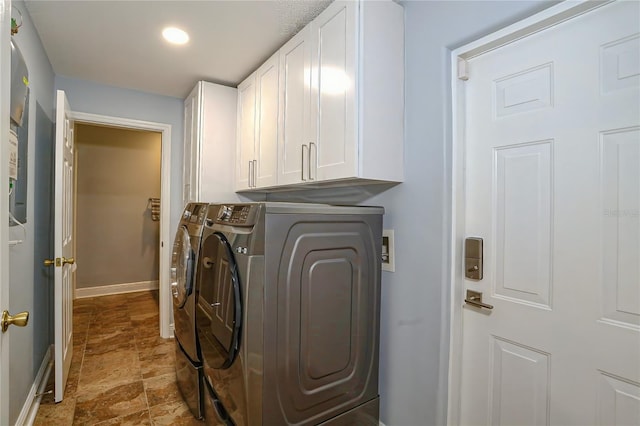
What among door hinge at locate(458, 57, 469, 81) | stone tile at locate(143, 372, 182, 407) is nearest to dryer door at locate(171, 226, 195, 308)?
stone tile at locate(143, 372, 182, 407)

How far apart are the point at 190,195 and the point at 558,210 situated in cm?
270

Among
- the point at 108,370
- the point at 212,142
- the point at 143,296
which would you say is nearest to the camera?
the point at 108,370

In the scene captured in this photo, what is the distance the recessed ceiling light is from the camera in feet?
6.54

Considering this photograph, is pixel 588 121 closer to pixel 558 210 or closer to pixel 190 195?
pixel 558 210

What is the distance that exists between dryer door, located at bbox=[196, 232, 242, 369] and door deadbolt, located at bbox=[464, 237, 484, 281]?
103cm

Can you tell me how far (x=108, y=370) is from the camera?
2.46m

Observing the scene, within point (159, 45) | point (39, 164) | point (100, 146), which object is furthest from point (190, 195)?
point (100, 146)

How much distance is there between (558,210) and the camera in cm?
118

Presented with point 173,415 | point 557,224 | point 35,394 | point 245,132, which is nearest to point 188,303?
point 173,415

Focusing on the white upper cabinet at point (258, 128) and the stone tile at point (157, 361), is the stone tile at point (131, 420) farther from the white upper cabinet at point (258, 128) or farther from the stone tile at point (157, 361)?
the white upper cabinet at point (258, 128)

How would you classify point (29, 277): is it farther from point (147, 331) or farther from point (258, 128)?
point (258, 128)

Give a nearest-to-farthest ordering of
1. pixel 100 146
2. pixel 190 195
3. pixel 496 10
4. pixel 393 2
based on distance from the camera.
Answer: pixel 496 10 → pixel 393 2 → pixel 190 195 → pixel 100 146

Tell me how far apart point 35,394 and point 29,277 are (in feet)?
2.44

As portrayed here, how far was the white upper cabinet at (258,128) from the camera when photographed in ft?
7.24
